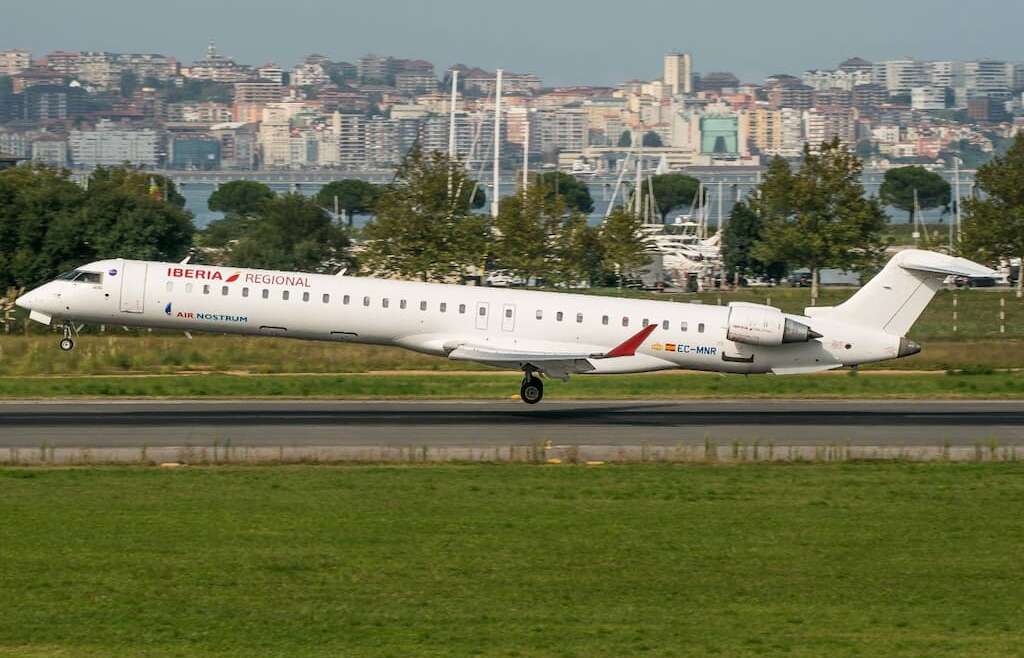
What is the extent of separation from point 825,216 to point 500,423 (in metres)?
47.4

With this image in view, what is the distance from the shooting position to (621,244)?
3644 inches

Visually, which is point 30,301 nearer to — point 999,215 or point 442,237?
point 442,237

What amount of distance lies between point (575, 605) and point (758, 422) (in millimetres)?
17245

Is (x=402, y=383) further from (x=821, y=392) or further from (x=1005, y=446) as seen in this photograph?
(x=1005, y=446)

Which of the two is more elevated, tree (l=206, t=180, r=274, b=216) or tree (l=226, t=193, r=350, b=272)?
tree (l=206, t=180, r=274, b=216)

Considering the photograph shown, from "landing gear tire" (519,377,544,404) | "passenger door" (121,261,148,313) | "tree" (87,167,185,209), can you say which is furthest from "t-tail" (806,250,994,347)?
"tree" (87,167,185,209)

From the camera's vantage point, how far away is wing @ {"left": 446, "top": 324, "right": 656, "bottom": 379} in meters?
33.3

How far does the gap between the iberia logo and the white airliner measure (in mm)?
23

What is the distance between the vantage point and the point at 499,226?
243ft

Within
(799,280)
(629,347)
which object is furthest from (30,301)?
(799,280)

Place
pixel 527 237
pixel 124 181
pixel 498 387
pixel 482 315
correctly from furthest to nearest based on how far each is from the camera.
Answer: pixel 124 181 < pixel 527 237 < pixel 498 387 < pixel 482 315

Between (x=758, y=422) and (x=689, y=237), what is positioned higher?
(x=689, y=237)

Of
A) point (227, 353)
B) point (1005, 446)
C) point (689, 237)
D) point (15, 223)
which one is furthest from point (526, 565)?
point (689, 237)

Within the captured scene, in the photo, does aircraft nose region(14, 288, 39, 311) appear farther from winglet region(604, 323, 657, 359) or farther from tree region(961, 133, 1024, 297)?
tree region(961, 133, 1024, 297)
